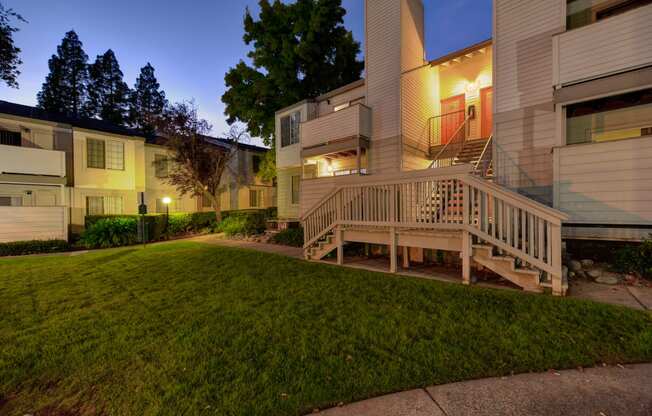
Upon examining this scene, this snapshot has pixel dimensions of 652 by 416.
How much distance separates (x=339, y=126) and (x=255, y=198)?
1358 cm

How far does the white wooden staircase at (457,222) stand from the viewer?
14.4ft

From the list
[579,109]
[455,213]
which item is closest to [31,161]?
[455,213]

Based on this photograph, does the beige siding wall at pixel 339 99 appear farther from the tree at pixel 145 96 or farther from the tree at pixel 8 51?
the tree at pixel 145 96

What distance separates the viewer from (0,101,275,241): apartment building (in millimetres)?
11477

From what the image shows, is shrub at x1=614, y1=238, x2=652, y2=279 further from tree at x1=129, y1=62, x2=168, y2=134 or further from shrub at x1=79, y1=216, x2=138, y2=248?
tree at x1=129, y1=62, x2=168, y2=134

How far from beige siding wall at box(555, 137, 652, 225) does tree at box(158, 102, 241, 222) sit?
16.0 metres

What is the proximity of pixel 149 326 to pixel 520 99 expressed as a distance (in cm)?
962

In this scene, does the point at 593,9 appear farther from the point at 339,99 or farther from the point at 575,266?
the point at 339,99

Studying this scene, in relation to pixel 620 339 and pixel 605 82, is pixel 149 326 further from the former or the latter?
pixel 605 82

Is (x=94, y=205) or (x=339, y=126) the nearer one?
(x=339, y=126)

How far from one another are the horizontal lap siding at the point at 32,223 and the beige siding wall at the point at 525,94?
17.2m

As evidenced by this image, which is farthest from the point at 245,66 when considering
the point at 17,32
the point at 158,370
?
the point at 158,370

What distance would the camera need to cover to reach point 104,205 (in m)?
15.1

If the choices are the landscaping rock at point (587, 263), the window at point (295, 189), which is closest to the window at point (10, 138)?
the window at point (295, 189)
